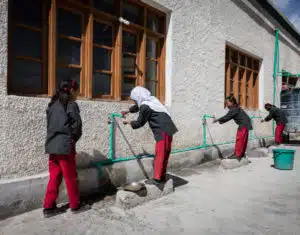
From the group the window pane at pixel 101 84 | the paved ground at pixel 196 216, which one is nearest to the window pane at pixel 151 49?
the window pane at pixel 101 84

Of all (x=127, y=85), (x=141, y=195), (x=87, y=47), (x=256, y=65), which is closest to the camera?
(x=141, y=195)

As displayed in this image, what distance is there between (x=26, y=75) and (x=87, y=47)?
1.03 m

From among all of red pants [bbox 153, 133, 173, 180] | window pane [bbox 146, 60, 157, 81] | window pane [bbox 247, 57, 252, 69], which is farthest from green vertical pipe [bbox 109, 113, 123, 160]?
window pane [bbox 247, 57, 252, 69]

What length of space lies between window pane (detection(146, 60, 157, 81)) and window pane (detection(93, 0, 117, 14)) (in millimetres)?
1179

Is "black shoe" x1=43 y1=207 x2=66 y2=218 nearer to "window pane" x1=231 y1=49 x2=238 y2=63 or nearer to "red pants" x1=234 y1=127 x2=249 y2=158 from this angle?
"red pants" x1=234 y1=127 x2=249 y2=158

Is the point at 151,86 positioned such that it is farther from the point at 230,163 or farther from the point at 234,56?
the point at 234,56

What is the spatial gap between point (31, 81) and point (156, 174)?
2.12 m

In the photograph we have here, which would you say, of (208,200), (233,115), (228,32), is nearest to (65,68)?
(208,200)

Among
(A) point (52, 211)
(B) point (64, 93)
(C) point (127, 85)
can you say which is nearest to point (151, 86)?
(C) point (127, 85)

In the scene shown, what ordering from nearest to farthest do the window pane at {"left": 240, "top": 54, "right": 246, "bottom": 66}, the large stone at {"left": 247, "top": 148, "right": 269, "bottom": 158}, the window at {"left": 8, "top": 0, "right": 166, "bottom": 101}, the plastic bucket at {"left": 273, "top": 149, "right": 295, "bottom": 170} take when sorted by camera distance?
the window at {"left": 8, "top": 0, "right": 166, "bottom": 101}, the plastic bucket at {"left": 273, "top": 149, "right": 295, "bottom": 170}, the large stone at {"left": 247, "top": 148, "right": 269, "bottom": 158}, the window pane at {"left": 240, "top": 54, "right": 246, "bottom": 66}

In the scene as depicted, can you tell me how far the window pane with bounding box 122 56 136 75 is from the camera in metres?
4.91

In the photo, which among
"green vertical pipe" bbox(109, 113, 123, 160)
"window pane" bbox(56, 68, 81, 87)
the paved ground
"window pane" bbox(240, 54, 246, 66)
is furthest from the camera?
"window pane" bbox(240, 54, 246, 66)

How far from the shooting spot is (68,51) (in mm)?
4062

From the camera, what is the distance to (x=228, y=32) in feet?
24.8
